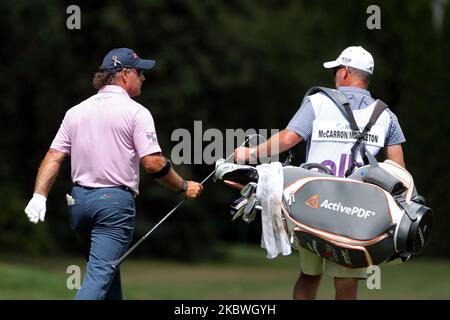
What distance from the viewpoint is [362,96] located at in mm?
6645

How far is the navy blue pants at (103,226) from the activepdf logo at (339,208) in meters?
1.32

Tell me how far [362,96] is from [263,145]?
0.77 m

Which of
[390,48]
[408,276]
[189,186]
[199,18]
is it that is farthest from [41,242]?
[189,186]

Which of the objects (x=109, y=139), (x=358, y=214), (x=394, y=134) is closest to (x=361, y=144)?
(x=394, y=134)

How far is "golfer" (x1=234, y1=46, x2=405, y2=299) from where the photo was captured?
6531mm

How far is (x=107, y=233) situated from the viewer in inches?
254

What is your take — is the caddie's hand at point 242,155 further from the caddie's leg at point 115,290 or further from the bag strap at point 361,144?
Result: the caddie's leg at point 115,290

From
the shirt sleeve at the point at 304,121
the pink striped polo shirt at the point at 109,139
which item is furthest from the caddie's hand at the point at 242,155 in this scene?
the pink striped polo shirt at the point at 109,139

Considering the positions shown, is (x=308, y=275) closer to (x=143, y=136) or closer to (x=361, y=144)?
(x=361, y=144)

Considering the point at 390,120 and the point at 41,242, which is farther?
the point at 41,242

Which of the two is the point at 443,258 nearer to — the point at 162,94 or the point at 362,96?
the point at 162,94

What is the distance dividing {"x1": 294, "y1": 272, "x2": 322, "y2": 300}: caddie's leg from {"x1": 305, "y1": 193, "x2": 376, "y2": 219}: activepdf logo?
105cm
